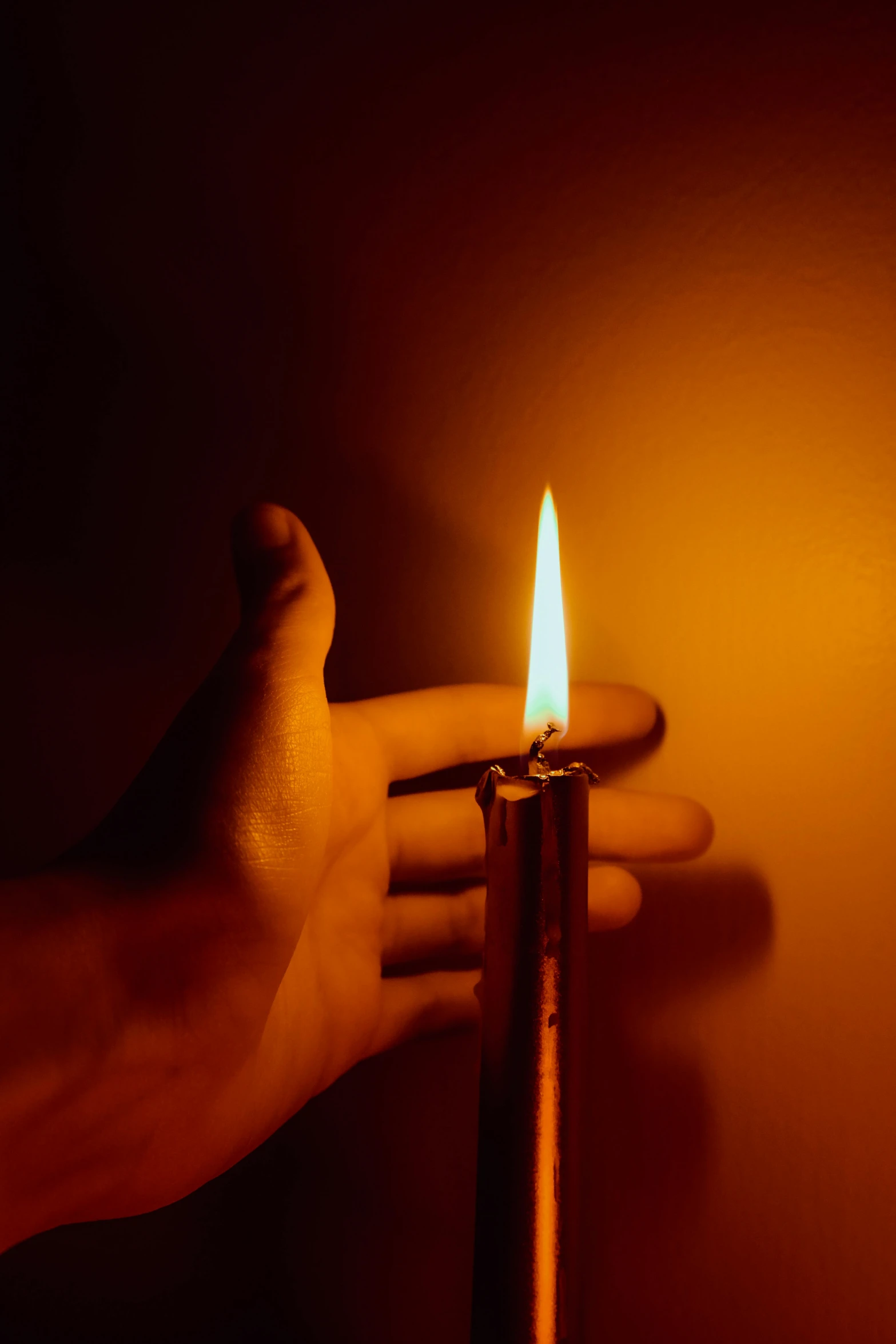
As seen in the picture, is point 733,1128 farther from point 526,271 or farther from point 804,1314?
point 526,271

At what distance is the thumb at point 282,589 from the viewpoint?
609 millimetres

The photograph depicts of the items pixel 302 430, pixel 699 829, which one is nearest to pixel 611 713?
pixel 699 829

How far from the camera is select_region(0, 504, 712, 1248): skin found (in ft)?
1.74

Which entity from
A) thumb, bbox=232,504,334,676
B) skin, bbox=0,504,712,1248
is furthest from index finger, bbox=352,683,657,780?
thumb, bbox=232,504,334,676

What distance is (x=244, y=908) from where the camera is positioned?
567mm

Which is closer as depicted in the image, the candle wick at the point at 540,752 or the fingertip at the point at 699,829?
the candle wick at the point at 540,752

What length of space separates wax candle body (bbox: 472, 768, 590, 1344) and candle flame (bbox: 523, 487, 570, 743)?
64 millimetres

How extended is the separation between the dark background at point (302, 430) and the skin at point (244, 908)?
8 centimetres

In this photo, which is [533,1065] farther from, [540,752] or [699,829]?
[699,829]

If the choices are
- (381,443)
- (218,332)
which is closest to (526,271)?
(381,443)

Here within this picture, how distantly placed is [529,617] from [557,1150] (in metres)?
0.42

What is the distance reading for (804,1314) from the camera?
61 centimetres

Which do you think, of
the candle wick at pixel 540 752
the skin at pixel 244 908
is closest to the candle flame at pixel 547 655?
the candle wick at pixel 540 752

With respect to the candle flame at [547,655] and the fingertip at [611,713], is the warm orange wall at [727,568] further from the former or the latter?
the candle flame at [547,655]
